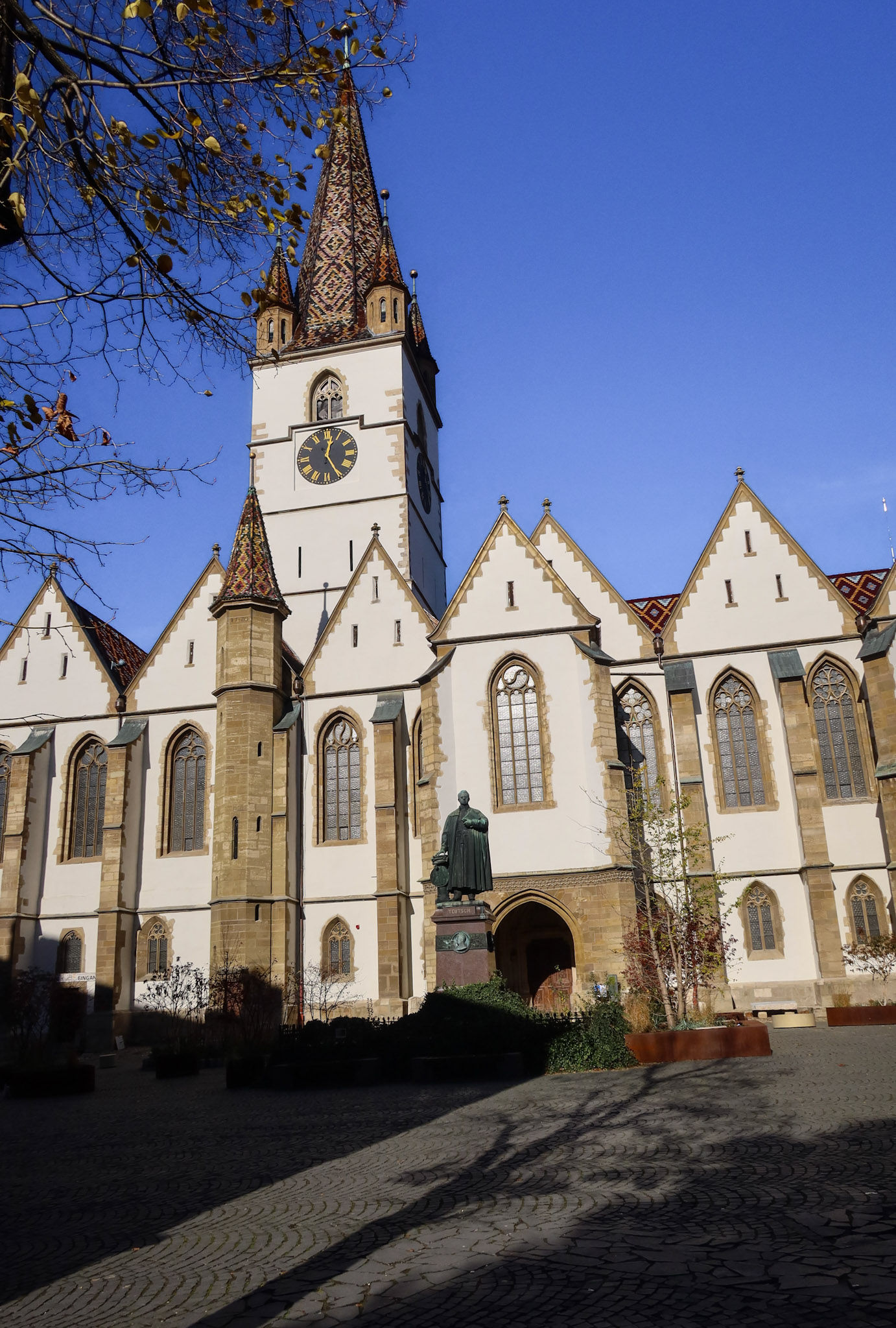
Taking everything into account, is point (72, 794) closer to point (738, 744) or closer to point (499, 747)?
point (499, 747)

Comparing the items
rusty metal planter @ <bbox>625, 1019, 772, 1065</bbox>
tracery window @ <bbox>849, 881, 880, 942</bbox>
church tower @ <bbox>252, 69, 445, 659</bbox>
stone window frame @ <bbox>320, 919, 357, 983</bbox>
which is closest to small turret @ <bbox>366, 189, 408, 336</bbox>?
church tower @ <bbox>252, 69, 445, 659</bbox>

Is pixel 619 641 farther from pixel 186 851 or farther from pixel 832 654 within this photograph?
pixel 186 851

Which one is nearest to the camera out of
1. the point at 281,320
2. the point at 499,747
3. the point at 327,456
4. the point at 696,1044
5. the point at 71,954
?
the point at 696,1044

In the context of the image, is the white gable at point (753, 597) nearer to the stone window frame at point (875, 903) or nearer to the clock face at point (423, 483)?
the stone window frame at point (875, 903)

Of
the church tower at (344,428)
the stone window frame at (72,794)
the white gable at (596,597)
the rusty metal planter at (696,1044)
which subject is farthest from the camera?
the church tower at (344,428)

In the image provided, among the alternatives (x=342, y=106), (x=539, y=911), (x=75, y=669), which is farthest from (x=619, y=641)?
(x=342, y=106)

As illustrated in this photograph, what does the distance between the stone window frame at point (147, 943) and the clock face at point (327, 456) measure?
16802 mm

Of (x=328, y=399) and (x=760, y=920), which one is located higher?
(x=328, y=399)

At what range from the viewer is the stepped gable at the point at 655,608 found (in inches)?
1178

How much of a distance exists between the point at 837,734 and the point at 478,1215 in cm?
2282

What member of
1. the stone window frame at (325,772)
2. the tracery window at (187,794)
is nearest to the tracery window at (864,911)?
the stone window frame at (325,772)

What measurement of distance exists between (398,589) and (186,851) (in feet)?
31.7

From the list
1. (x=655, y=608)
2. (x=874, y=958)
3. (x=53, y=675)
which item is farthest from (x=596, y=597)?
(x=53, y=675)

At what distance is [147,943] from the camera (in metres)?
28.7
